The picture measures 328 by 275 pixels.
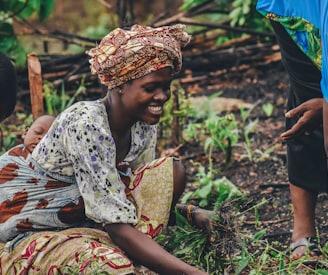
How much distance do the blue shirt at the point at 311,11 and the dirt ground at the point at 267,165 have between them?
98cm

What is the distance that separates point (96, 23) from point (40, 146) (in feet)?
21.3

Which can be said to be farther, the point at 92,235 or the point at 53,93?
the point at 53,93

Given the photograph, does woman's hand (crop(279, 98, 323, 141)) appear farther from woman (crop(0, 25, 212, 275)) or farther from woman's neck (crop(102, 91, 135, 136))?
woman's neck (crop(102, 91, 135, 136))

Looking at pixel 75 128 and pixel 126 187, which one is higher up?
pixel 75 128

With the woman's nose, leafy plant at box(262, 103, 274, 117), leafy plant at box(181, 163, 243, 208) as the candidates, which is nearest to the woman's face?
the woman's nose

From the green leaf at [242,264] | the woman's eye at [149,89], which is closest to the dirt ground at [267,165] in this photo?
the green leaf at [242,264]

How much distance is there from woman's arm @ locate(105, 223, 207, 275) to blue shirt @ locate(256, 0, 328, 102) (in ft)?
2.52

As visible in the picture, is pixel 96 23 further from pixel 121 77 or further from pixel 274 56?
pixel 121 77

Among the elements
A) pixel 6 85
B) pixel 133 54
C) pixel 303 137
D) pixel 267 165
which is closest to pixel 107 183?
pixel 133 54

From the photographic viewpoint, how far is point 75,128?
125 inches

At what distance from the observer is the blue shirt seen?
281 centimetres

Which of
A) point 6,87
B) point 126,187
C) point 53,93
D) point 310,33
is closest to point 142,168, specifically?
point 126,187

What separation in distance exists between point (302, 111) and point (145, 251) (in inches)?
37.3

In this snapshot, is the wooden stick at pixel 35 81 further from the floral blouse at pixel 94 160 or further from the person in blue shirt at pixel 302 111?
the person in blue shirt at pixel 302 111
